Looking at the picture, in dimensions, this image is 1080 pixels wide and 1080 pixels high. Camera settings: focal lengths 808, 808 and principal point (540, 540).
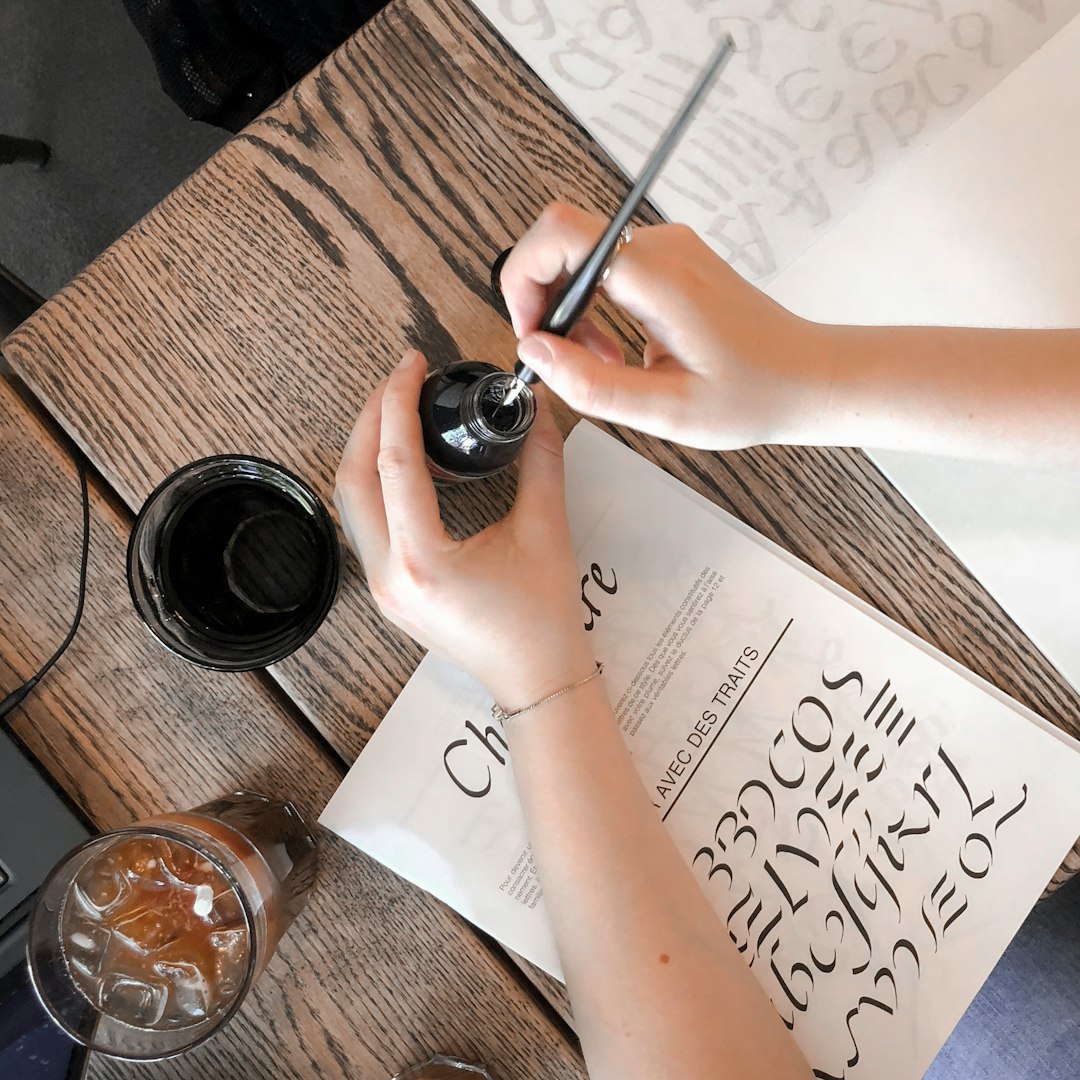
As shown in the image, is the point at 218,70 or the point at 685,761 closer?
the point at 685,761

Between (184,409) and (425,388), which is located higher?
(425,388)

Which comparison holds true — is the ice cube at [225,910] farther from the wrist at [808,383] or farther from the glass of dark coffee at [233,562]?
the wrist at [808,383]

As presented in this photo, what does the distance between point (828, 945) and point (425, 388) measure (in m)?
0.47

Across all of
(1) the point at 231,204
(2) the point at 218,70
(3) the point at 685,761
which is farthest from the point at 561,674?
(2) the point at 218,70

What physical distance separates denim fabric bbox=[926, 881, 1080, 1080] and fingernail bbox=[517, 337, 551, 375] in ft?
2.85

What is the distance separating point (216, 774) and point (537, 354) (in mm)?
365

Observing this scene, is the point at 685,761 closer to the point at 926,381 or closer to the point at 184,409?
the point at 926,381

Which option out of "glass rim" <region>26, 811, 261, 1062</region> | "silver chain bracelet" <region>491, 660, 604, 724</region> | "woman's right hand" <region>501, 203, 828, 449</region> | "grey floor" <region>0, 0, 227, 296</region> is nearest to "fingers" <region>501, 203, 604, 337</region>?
"woman's right hand" <region>501, 203, 828, 449</region>

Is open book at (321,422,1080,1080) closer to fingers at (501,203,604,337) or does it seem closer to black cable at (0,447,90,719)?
fingers at (501,203,604,337)

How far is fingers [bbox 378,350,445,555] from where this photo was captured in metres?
0.48

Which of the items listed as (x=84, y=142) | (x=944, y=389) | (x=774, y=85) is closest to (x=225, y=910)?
(x=944, y=389)

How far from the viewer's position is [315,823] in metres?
0.56

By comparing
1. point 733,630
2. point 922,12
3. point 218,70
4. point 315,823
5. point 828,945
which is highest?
point 922,12

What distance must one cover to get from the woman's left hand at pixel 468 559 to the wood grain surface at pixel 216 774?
0.14 m
